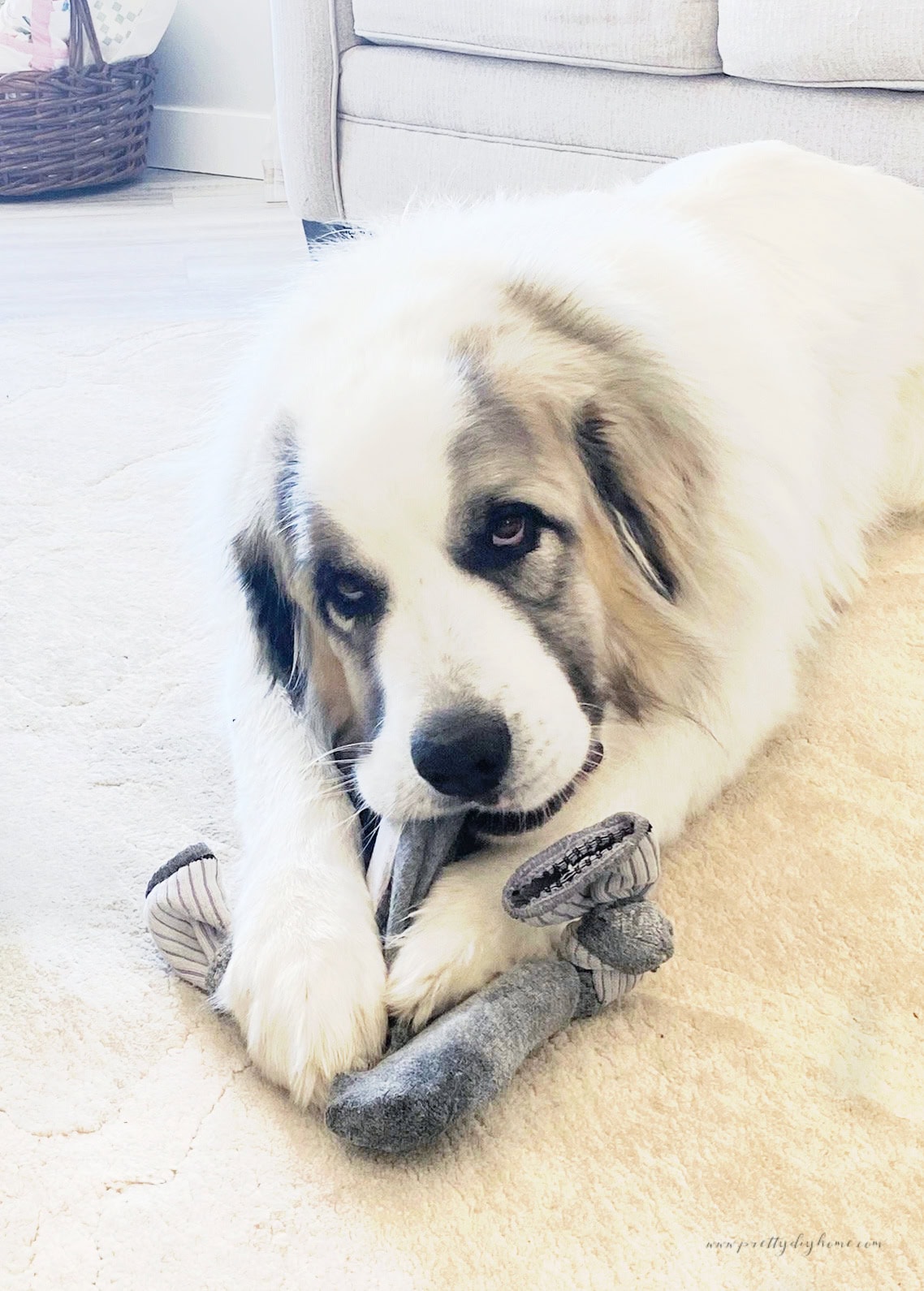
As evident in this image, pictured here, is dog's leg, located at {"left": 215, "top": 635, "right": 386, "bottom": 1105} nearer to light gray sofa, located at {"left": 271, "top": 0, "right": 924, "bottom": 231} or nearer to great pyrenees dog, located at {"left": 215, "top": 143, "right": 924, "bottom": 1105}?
great pyrenees dog, located at {"left": 215, "top": 143, "right": 924, "bottom": 1105}

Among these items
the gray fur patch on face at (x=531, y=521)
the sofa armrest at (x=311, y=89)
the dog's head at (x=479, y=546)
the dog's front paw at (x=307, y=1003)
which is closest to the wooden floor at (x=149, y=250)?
the sofa armrest at (x=311, y=89)

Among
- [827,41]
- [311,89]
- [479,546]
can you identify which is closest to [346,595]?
[479,546]

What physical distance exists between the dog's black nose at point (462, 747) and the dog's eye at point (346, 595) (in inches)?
5.9

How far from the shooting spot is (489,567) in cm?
109

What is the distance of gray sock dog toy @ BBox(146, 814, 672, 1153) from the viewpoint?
87 cm

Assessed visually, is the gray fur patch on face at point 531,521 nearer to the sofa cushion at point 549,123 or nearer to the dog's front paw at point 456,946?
the dog's front paw at point 456,946

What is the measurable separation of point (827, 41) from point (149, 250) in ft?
7.60

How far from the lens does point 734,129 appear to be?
243cm

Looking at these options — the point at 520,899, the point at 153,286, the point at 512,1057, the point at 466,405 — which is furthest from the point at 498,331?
the point at 153,286

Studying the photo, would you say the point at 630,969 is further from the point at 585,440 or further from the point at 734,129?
the point at 734,129

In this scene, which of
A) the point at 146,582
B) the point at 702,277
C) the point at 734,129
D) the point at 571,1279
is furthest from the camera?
the point at 734,129

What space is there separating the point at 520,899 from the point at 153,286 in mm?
2868

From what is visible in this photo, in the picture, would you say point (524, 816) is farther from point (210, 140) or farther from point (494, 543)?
point (210, 140)

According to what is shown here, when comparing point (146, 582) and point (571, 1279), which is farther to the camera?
point (146, 582)
